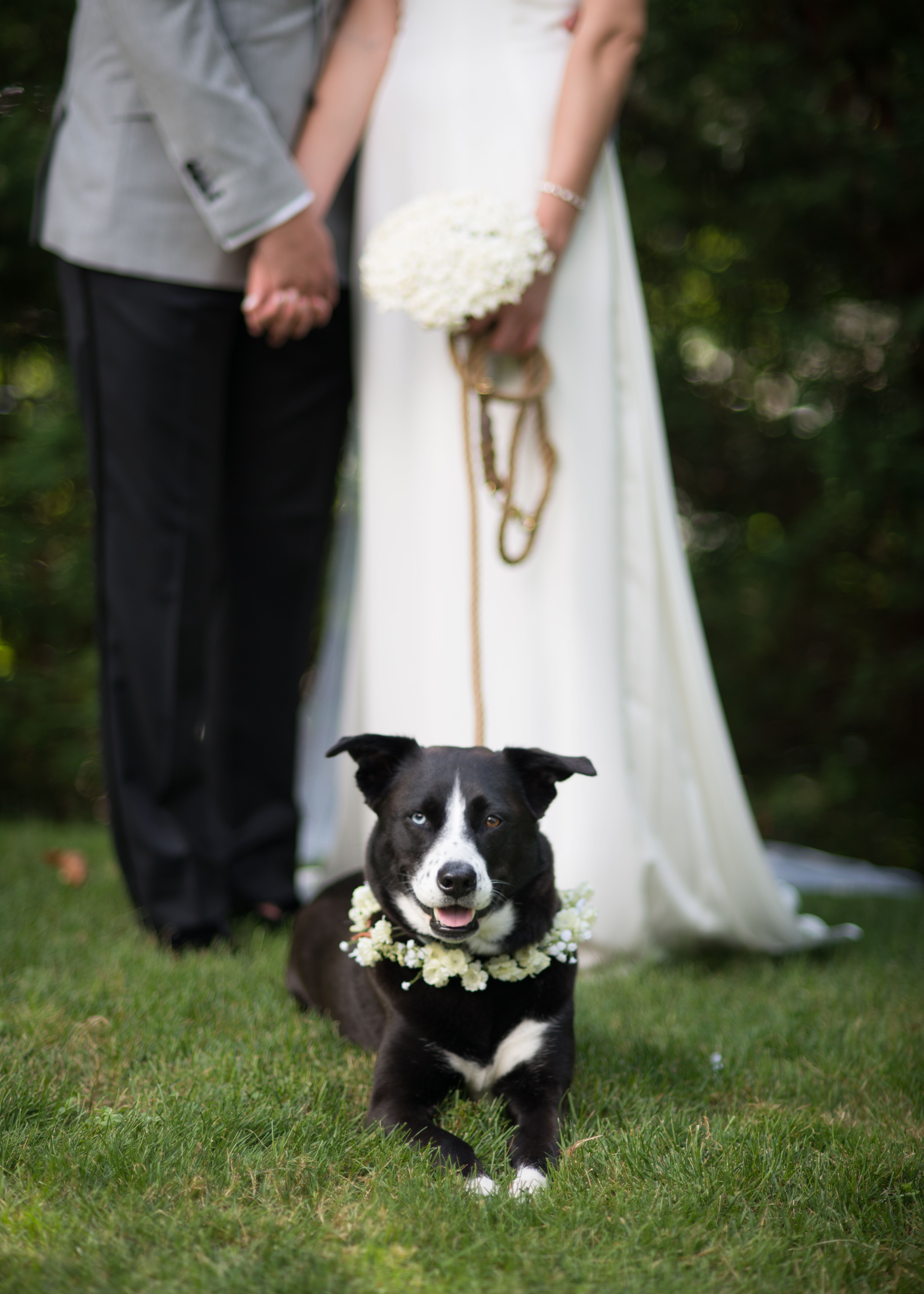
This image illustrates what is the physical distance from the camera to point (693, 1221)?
1.57 metres

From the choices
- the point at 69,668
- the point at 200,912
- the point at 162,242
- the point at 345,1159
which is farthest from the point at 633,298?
the point at 69,668

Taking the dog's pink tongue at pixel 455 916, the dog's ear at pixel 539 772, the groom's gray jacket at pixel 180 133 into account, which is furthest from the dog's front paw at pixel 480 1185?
the groom's gray jacket at pixel 180 133

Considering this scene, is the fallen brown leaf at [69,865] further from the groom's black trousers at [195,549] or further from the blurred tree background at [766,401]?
the blurred tree background at [766,401]

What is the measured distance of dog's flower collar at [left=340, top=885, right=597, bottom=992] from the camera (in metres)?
1.90

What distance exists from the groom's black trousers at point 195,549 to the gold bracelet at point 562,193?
703mm

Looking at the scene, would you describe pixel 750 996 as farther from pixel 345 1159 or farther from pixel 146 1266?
pixel 146 1266

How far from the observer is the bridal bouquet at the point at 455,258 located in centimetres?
253

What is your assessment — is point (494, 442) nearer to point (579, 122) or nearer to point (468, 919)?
point (579, 122)

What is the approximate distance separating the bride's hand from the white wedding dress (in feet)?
0.45

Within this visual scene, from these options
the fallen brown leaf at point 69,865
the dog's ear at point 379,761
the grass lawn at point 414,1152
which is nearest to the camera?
the grass lawn at point 414,1152

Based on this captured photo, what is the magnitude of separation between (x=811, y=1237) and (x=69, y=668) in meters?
4.30

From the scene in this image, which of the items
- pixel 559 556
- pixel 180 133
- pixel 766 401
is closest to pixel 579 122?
pixel 180 133

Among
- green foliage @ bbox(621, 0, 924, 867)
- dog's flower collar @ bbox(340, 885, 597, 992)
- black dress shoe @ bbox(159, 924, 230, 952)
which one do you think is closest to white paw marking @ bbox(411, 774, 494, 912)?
dog's flower collar @ bbox(340, 885, 597, 992)

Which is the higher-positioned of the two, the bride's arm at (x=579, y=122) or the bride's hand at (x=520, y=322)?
the bride's arm at (x=579, y=122)
